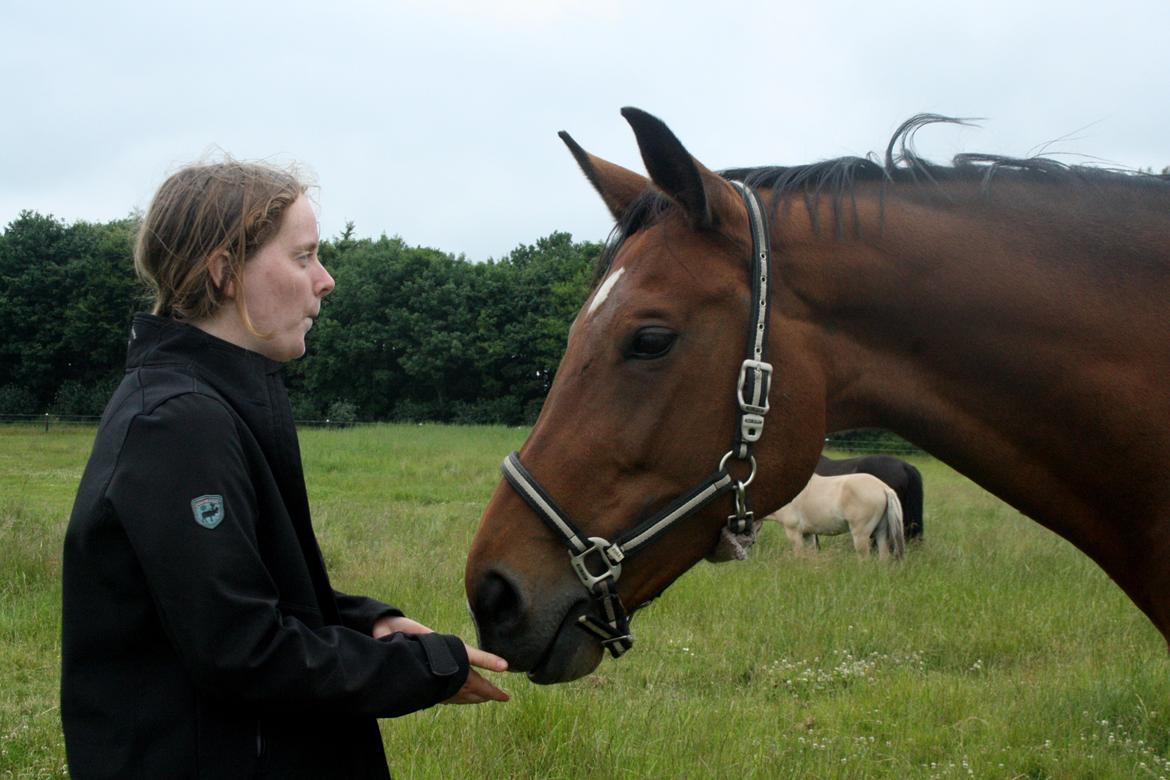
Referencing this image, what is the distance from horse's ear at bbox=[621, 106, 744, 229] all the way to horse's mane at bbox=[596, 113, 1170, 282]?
5.0 inches

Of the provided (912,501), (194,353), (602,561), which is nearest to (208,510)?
(194,353)

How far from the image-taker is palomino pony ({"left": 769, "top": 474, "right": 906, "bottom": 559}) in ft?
33.3

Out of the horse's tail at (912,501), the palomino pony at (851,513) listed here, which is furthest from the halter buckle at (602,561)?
the horse's tail at (912,501)

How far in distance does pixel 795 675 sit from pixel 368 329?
44.0 metres

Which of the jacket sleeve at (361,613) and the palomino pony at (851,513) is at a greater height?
the jacket sleeve at (361,613)

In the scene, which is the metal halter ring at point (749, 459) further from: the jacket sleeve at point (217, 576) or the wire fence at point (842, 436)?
the wire fence at point (842, 436)

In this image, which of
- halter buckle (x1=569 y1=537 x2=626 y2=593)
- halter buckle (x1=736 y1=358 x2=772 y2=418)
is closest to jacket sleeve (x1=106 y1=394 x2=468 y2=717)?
halter buckle (x1=569 y1=537 x2=626 y2=593)

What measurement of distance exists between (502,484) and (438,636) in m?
0.47

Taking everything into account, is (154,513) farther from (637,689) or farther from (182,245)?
(637,689)

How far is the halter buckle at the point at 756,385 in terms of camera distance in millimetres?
2070

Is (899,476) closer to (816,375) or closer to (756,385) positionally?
(816,375)

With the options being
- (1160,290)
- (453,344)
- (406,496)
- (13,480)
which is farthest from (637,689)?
(453,344)

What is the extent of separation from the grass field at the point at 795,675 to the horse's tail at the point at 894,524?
13.6 inches

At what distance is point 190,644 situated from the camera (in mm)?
1427
